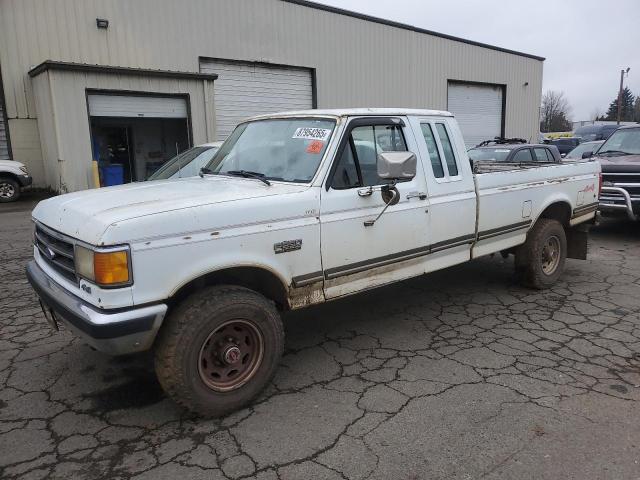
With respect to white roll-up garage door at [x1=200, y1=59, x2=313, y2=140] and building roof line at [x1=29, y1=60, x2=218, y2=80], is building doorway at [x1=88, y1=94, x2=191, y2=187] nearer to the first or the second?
building roof line at [x1=29, y1=60, x2=218, y2=80]

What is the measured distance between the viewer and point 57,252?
3299 millimetres

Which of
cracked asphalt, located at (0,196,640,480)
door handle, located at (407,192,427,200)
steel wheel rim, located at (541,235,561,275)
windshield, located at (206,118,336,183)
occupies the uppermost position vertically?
windshield, located at (206,118,336,183)

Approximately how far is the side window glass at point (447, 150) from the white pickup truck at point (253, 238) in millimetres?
14

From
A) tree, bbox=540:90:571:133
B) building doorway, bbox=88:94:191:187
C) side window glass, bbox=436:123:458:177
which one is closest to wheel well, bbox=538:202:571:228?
side window glass, bbox=436:123:458:177

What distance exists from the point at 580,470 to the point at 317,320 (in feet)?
9.18

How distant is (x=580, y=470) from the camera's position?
8.86 feet

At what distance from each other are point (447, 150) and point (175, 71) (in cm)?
1275

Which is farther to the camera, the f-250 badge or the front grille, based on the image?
the f-250 badge

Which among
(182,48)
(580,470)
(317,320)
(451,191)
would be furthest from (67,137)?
(580,470)

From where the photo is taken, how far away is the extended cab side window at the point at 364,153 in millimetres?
3848

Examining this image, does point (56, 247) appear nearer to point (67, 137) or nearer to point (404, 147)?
point (404, 147)

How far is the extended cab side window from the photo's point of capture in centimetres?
385

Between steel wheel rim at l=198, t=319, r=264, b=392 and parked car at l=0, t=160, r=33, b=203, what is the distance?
12563 millimetres

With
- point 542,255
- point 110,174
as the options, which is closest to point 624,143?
point 542,255
